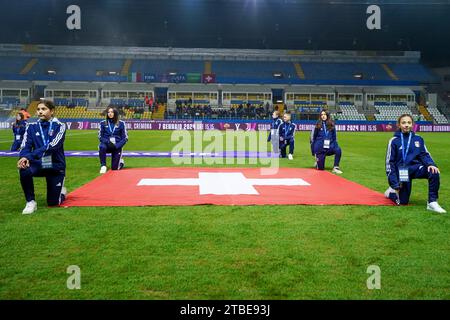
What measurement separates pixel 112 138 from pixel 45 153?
507 centimetres

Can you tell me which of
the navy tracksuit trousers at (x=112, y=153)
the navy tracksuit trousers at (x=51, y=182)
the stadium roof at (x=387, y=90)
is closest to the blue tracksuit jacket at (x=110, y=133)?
the navy tracksuit trousers at (x=112, y=153)

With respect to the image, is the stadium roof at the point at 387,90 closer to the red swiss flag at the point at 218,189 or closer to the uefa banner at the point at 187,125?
the uefa banner at the point at 187,125

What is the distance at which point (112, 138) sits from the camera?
11.8 metres

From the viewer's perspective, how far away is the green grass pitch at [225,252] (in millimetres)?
3551

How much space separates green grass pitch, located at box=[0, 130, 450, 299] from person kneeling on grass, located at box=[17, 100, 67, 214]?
36 centimetres

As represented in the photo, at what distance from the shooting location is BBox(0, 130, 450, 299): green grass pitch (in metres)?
3.55

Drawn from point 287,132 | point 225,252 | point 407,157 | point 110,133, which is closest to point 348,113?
point 287,132

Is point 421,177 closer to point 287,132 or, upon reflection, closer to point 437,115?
point 287,132

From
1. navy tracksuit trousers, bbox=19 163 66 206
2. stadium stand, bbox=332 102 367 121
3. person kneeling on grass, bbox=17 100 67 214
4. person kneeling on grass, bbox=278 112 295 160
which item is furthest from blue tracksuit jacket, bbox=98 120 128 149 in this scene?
stadium stand, bbox=332 102 367 121

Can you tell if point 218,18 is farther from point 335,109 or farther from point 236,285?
point 236,285

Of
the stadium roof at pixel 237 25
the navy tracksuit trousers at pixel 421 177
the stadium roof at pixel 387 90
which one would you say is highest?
the stadium roof at pixel 237 25

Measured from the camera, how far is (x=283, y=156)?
1661cm

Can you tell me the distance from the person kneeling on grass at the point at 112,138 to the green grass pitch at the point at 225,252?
4.61 m

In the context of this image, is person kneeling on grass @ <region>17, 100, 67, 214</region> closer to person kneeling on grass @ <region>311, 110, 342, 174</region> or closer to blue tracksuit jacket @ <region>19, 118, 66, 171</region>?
blue tracksuit jacket @ <region>19, 118, 66, 171</region>
